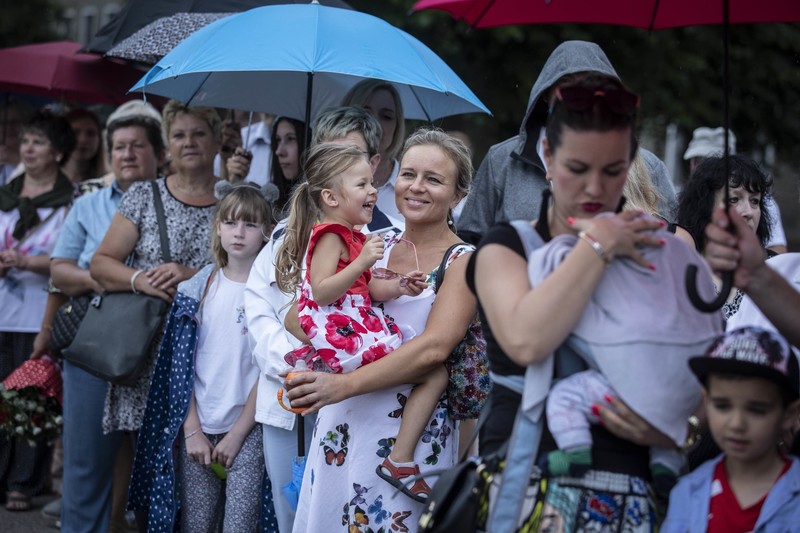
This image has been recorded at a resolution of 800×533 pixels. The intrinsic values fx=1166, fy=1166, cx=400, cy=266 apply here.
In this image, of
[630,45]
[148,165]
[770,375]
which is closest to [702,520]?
[770,375]

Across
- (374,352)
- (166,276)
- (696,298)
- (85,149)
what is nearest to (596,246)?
(696,298)

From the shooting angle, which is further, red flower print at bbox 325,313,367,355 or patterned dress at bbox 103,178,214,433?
patterned dress at bbox 103,178,214,433

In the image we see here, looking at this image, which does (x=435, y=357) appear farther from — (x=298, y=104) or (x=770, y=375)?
(x=298, y=104)

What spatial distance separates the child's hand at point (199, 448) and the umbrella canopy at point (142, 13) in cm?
283

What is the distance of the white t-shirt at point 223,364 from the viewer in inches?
211

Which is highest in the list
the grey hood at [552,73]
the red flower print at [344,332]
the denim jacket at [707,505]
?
the grey hood at [552,73]

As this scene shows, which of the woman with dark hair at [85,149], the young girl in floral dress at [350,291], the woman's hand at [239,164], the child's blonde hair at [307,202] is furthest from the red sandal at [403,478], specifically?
the woman with dark hair at [85,149]

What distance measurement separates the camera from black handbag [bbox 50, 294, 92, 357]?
6207 mm

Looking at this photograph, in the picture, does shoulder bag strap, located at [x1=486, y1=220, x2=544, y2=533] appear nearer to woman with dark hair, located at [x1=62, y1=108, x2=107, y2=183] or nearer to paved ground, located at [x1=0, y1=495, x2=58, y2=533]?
paved ground, located at [x1=0, y1=495, x2=58, y2=533]

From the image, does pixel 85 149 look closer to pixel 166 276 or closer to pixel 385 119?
pixel 166 276

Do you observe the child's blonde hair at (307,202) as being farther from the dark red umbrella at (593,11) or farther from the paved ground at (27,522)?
the paved ground at (27,522)

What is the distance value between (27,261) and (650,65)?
8757mm

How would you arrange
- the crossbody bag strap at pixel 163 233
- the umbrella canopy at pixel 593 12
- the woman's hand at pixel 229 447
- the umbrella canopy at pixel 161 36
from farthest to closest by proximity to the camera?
the umbrella canopy at pixel 161 36
the crossbody bag strap at pixel 163 233
the woman's hand at pixel 229 447
the umbrella canopy at pixel 593 12

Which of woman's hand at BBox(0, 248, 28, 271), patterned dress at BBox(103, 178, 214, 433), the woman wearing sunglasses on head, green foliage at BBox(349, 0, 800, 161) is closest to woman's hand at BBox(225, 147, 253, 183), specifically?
patterned dress at BBox(103, 178, 214, 433)
